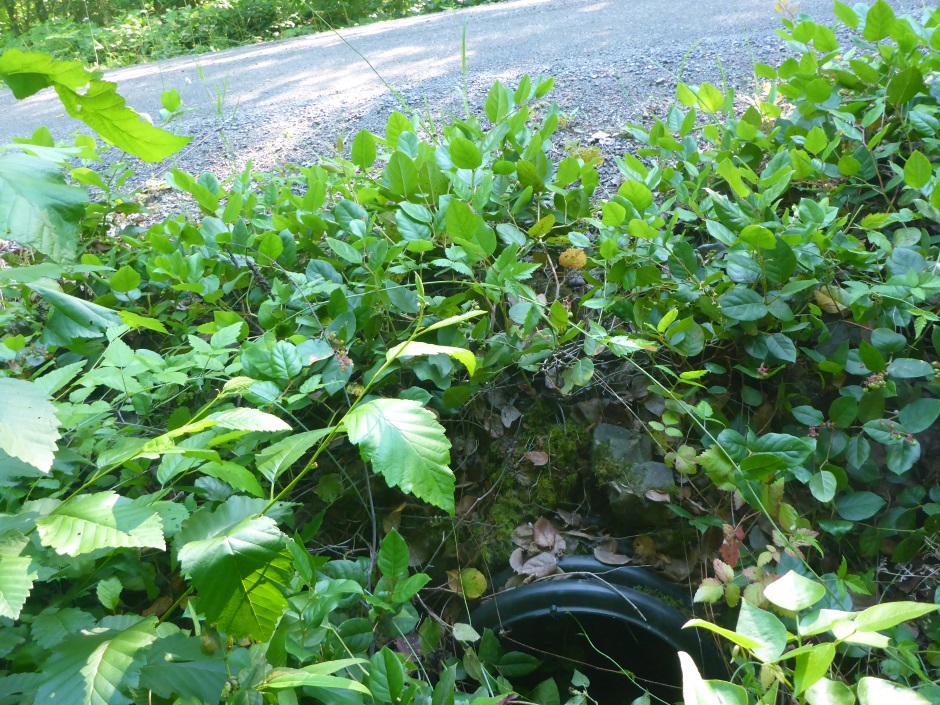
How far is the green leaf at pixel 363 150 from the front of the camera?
2.20m

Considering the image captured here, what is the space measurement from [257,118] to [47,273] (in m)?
2.87

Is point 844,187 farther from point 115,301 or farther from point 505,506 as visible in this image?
point 115,301

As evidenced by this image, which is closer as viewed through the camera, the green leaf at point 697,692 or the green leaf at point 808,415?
the green leaf at point 697,692

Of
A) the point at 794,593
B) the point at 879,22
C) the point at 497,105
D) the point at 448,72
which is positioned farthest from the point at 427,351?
the point at 448,72

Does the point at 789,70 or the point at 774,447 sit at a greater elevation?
the point at 789,70

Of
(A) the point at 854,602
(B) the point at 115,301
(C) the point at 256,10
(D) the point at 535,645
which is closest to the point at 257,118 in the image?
(B) the point at 115,301

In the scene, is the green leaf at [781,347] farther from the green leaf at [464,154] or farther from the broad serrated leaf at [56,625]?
the broad serrated leaf at [56,625]

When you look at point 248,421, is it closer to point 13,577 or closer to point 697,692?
point 13,577

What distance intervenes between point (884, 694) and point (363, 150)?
6.38ft

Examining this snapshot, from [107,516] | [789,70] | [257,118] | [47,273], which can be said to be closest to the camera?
[107,516]

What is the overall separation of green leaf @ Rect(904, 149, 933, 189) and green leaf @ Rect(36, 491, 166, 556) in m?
1.98

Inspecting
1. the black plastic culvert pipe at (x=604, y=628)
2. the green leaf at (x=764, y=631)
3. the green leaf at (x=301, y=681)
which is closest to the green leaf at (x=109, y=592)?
the green leaf at (x=301, y=681)

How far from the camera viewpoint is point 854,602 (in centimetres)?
159

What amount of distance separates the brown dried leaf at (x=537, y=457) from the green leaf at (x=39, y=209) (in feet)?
4.08
